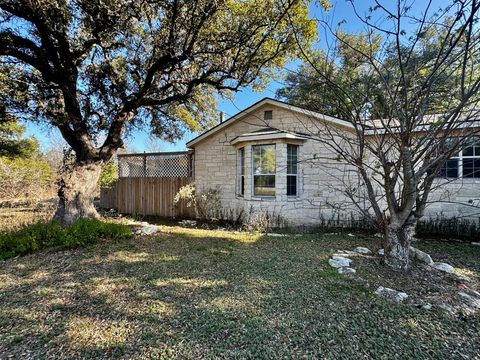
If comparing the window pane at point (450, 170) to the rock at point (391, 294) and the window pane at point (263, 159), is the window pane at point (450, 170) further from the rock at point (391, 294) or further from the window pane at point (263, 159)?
the rock at point (391, 294)

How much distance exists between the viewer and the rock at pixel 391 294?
111 inches

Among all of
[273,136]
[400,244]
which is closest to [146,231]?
[273,136]

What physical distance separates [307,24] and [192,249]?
249 inches

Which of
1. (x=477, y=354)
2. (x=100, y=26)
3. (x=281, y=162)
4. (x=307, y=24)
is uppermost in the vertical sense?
(x=307, y=24)

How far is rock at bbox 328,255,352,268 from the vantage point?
384 cm

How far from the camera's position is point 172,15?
5.68 meters

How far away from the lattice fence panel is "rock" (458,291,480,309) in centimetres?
842

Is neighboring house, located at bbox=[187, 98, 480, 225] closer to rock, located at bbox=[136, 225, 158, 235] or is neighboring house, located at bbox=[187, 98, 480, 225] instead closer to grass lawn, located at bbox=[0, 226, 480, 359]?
rock, located at bbox=[136, 225, 158, 235]

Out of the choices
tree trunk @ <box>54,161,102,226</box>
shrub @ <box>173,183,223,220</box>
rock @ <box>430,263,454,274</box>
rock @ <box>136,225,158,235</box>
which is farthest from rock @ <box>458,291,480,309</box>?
tree trunk @ <box>54,161,102,226</box>

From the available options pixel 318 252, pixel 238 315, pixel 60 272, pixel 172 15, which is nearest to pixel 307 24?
pixel 172 15

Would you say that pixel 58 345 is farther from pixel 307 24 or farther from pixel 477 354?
pixel 307 24

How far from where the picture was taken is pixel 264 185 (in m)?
7.88

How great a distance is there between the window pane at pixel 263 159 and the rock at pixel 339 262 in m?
4.05

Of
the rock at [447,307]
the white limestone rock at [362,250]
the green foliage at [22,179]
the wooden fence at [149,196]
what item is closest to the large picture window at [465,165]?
the white limestone rock at [362,250]
